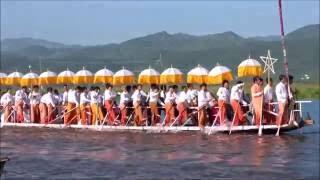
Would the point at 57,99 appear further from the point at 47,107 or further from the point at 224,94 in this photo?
the point at 224,94

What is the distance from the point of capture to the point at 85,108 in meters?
36.3

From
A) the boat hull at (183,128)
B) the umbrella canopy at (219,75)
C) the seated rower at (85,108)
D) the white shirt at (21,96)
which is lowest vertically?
the boat hull at (183,128)

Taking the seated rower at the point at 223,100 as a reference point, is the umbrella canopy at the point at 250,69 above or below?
above

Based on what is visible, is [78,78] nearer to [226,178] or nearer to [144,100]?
[144,100]

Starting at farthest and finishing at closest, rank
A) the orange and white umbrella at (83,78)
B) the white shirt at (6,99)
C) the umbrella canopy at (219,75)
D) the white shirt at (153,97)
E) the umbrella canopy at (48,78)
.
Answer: the umbrella canopy at (48,78) < the orange and white umbrella at (83,78) < the white shirt at (6,99) < the white shirt at (153,97) < the umbrella canopy at (219,75)

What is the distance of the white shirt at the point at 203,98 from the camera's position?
104ft

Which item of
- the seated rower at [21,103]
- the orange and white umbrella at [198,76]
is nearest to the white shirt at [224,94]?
the orange and white umbrella at [198,76]

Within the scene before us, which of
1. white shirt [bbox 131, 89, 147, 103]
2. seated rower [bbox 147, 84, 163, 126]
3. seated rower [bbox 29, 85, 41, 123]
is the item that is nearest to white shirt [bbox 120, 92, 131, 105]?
white shirt [bbox 131, 89, 147, 103]

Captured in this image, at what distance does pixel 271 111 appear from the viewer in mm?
31016

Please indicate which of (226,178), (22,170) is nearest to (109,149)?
(22,170)

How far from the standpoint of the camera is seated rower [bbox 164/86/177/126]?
32969 millimetres

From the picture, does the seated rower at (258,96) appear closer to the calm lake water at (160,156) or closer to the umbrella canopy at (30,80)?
the calm lake water at (160,156)

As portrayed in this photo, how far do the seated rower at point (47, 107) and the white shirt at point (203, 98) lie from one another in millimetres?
9313

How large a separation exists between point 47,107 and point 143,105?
20.9 ft
